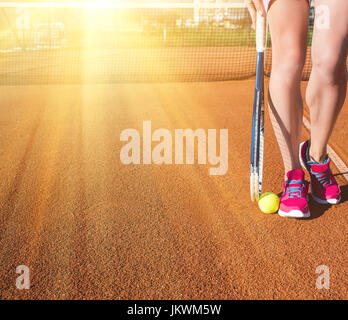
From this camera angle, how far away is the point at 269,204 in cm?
246

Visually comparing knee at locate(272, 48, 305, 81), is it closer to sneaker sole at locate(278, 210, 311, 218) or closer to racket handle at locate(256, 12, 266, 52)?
racket handle at locate(256, 12, 266, 52)

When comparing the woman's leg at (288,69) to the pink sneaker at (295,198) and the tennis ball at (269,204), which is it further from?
the tennis ball at (269,204)

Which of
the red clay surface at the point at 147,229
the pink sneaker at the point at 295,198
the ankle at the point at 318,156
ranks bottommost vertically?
the red clay surface at the point at 147,229

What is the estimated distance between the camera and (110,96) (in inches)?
233

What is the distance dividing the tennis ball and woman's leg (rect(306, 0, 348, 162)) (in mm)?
404

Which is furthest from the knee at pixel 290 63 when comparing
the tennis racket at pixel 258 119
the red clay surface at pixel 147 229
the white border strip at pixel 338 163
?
the white border strip at pixel 338 163

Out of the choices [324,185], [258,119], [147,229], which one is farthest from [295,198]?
[147,229]

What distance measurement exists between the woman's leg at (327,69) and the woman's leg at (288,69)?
83 millimetres

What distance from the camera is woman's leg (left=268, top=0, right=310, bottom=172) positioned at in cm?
229

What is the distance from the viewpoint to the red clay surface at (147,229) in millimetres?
1872

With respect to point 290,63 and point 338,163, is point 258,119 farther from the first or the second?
point 338,163

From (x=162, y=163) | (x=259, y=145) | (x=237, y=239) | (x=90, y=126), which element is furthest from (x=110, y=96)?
(x=237, y=239)

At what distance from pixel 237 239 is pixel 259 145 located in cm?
65
